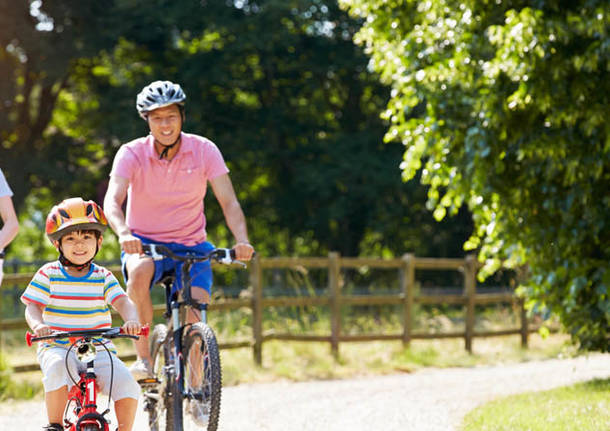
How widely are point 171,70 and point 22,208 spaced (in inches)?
198

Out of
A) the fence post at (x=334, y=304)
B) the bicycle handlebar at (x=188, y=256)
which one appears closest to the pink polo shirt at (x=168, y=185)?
the bicycle handlebar at (x=188, y=256)

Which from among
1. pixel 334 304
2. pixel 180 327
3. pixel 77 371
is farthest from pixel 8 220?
pixel 334 304

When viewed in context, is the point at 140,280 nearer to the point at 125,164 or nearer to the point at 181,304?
the point at 181,304

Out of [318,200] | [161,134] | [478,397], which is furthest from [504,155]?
[318,200]

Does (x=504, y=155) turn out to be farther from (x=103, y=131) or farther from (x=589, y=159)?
(x=103, y=131)

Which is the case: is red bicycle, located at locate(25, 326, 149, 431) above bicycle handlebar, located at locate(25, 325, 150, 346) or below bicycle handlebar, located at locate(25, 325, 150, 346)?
below

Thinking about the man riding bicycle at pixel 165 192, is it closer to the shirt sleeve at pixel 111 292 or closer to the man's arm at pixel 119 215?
the man's arm at pixel 119 215

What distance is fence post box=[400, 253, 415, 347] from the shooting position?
42.5 ft

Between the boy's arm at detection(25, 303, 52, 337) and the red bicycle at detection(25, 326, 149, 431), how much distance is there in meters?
0.02

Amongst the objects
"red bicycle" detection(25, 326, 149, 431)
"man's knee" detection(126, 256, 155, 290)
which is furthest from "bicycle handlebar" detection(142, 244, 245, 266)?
"red bicycle" detection(25, 326, 149, 431)

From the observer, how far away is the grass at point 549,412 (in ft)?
20.9

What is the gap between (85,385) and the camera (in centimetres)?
397

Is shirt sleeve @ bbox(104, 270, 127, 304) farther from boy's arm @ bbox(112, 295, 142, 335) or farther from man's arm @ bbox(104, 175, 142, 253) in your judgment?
man's arm @ bbox(104, 175, 142, 253)

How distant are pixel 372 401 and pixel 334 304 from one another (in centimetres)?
371
